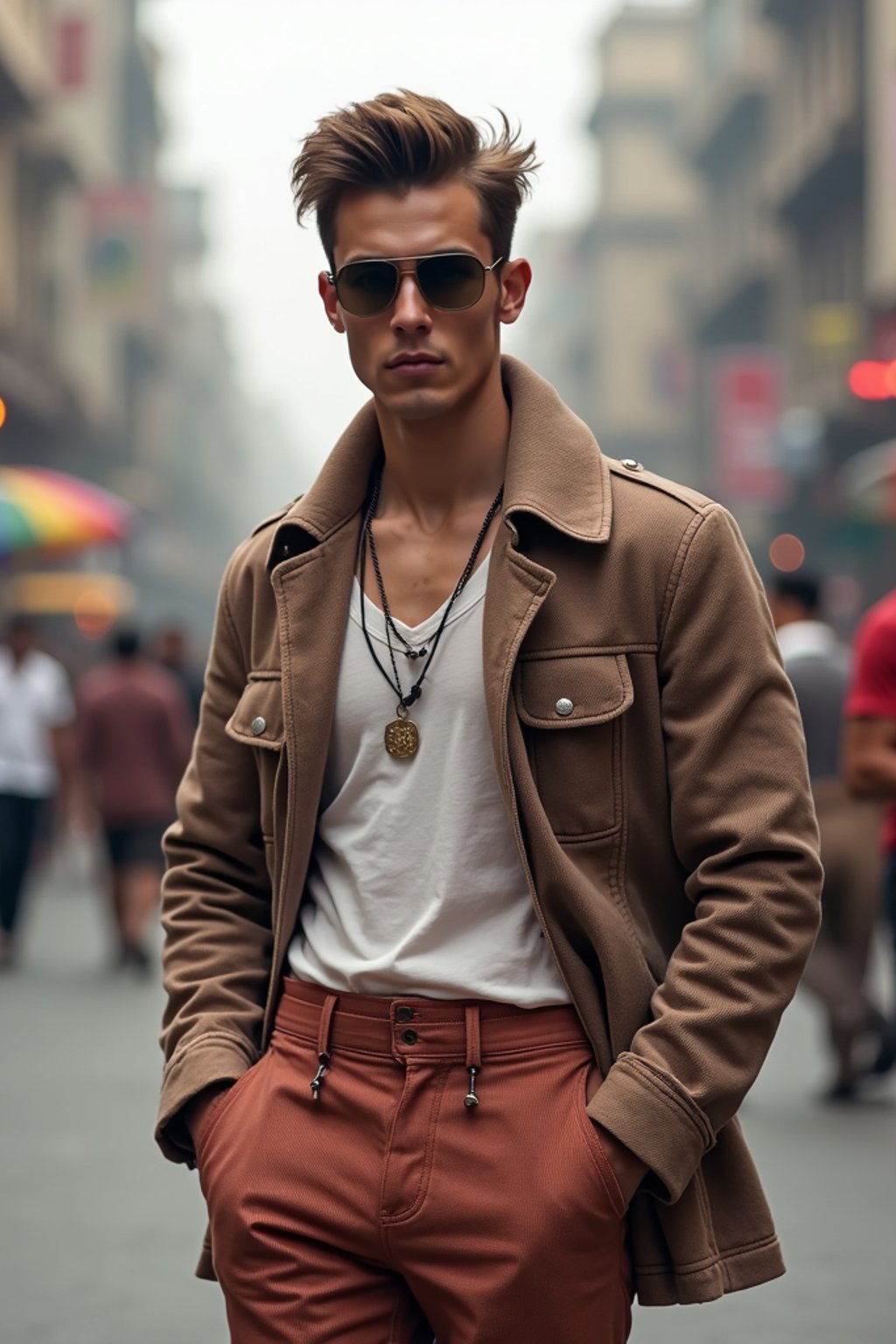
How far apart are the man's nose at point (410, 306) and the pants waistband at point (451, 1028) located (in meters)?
0.84

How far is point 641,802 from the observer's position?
2.83 metres

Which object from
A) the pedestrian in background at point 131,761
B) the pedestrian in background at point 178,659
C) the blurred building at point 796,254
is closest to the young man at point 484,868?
the pedestrian in background at point 131,761

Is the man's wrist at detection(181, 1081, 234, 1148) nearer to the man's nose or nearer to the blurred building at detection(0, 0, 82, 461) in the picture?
the man's nose

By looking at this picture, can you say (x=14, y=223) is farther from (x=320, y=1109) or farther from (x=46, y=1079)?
(x=320, y=1109)

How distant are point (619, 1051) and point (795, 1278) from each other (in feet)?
11.6

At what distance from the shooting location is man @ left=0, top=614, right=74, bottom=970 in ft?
43.8

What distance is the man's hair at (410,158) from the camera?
289 centimetres

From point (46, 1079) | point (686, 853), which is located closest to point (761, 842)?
point (686, 853)

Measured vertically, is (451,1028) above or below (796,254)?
above

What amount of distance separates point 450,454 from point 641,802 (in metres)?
0.54

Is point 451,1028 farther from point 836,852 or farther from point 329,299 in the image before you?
point 836,852

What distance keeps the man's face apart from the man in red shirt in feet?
10.9

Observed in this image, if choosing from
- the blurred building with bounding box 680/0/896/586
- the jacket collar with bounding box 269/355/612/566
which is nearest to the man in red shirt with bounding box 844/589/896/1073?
the jacket collar with bounding box 269/355/612/566

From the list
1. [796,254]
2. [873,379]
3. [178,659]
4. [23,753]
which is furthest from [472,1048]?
[796,254]
